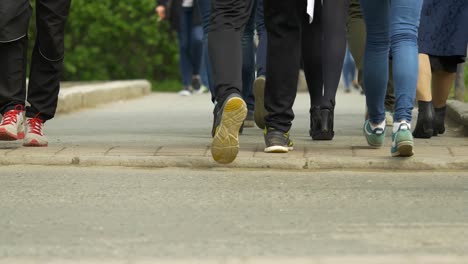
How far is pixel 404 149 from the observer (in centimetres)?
633

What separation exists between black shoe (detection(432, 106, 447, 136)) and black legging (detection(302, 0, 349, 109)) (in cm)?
86

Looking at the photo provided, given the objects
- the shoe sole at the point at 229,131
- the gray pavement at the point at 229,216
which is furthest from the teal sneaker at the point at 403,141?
the shoe sole at the point at 229,131

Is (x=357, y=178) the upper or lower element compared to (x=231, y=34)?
lower

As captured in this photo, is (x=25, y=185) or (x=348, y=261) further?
(x=25, y=185)

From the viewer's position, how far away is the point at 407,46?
638cm

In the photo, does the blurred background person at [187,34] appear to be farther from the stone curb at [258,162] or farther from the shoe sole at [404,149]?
the shoe sole at [404,149]

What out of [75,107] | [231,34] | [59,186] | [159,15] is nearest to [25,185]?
[59,186]

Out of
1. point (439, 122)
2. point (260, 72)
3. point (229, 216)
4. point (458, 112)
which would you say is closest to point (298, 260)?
point (229, 216)

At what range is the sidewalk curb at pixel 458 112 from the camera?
8305mm

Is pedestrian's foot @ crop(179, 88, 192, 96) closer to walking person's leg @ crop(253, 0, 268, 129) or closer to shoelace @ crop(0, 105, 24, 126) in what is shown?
walking person's leg @ crop(253, 0, 268, 129)

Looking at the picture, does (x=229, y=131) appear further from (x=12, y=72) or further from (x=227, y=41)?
(x=12, y=72)

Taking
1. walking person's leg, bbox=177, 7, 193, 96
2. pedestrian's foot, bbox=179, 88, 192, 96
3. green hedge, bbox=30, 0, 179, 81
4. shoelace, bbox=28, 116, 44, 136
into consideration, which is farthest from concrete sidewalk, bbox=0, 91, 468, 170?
green hedge, bbox=30, 0, 179, 81

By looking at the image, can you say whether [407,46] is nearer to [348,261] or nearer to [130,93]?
[348,261]

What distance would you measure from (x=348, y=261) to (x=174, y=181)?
6.79ft
